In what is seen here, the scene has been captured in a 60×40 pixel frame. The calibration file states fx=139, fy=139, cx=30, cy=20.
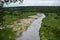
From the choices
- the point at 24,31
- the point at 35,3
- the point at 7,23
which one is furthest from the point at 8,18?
the point at 35,3

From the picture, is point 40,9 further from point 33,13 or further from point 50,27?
point 50,27

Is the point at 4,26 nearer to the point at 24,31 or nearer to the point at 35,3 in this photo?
the point at 24,31

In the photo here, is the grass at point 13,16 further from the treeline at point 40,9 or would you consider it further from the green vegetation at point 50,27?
the green vegetation at point 50,27

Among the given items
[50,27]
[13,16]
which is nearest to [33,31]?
[50,27]

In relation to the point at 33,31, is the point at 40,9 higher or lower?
higher

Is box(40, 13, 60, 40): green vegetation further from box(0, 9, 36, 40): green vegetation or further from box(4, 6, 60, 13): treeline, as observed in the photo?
box(0, 9, 36, 40): green vegetation

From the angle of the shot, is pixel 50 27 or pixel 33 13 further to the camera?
pixel 33 13
